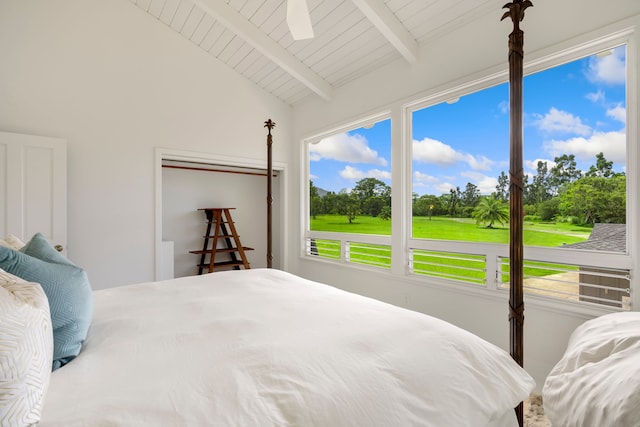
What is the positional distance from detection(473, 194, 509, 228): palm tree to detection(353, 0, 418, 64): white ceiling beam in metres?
1.44

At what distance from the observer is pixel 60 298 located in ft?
3.10

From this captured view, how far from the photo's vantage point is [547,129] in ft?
7.32

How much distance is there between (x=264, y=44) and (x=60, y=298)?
3.18 meters

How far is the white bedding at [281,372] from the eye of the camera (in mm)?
717

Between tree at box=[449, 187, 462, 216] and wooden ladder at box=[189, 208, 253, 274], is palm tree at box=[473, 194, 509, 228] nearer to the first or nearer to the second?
tree at box=[449, 187, 462, 216]

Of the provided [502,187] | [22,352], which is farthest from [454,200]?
[22,352]

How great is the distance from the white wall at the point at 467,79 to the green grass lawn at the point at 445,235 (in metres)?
0.15

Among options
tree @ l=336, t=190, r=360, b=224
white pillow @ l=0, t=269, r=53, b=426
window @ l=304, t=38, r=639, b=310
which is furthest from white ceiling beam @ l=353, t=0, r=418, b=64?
white pillow @ l=0, t=269, r=53, b=426

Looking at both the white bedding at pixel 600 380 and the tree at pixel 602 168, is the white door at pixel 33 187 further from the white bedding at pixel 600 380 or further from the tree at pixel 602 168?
the tree at pixel 602 168

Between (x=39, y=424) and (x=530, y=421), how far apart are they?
2.19 meters

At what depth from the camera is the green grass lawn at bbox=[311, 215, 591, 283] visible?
2.19m

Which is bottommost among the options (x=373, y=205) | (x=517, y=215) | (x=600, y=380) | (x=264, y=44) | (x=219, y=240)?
(x=600, y=380)

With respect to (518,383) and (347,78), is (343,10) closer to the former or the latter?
(347,78)

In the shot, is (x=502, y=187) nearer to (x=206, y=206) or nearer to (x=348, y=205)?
(x=348, y=205)
